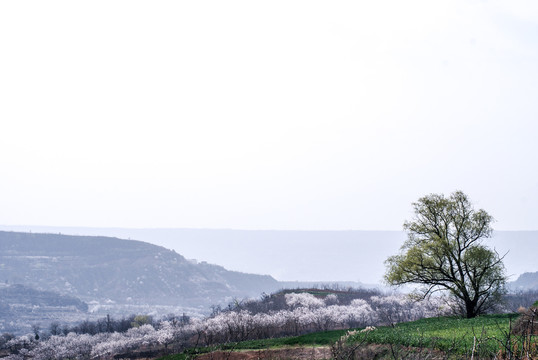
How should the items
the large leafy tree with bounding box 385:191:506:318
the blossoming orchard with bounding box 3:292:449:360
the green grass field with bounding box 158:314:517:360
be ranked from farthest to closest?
the blossoming orchard with bounding box 3:292:449:360 → the large leafy tree with bounding box 385:191:506:318 → the green grass field with bounding box 158:314:517:360

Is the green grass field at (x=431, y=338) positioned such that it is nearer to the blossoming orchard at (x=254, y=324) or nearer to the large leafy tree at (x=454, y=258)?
the large leafy tree at (x=454, y=258)

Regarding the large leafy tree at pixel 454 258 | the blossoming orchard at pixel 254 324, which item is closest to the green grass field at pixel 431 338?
the large leafy tree at pixel 454 258

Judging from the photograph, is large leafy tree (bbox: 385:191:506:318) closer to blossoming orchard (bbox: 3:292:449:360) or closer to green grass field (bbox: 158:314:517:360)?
green grass field (bbox: 158:314:517:360)

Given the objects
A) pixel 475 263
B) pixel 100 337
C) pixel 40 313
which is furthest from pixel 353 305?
pixel 40 313

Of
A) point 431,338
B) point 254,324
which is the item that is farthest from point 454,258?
point 254,324

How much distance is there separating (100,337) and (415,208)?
217 ft

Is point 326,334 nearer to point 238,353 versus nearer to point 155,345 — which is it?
point 238,353

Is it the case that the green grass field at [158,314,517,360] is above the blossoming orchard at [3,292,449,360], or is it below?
above

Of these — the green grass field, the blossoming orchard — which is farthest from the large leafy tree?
the blossoming orchard

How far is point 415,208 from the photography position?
40.8m

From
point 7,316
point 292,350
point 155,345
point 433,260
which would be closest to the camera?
point 292,350

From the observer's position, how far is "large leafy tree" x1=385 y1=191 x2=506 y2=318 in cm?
3922

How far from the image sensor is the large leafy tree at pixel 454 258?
39.2m

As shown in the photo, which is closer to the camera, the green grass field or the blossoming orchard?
the green grass field
